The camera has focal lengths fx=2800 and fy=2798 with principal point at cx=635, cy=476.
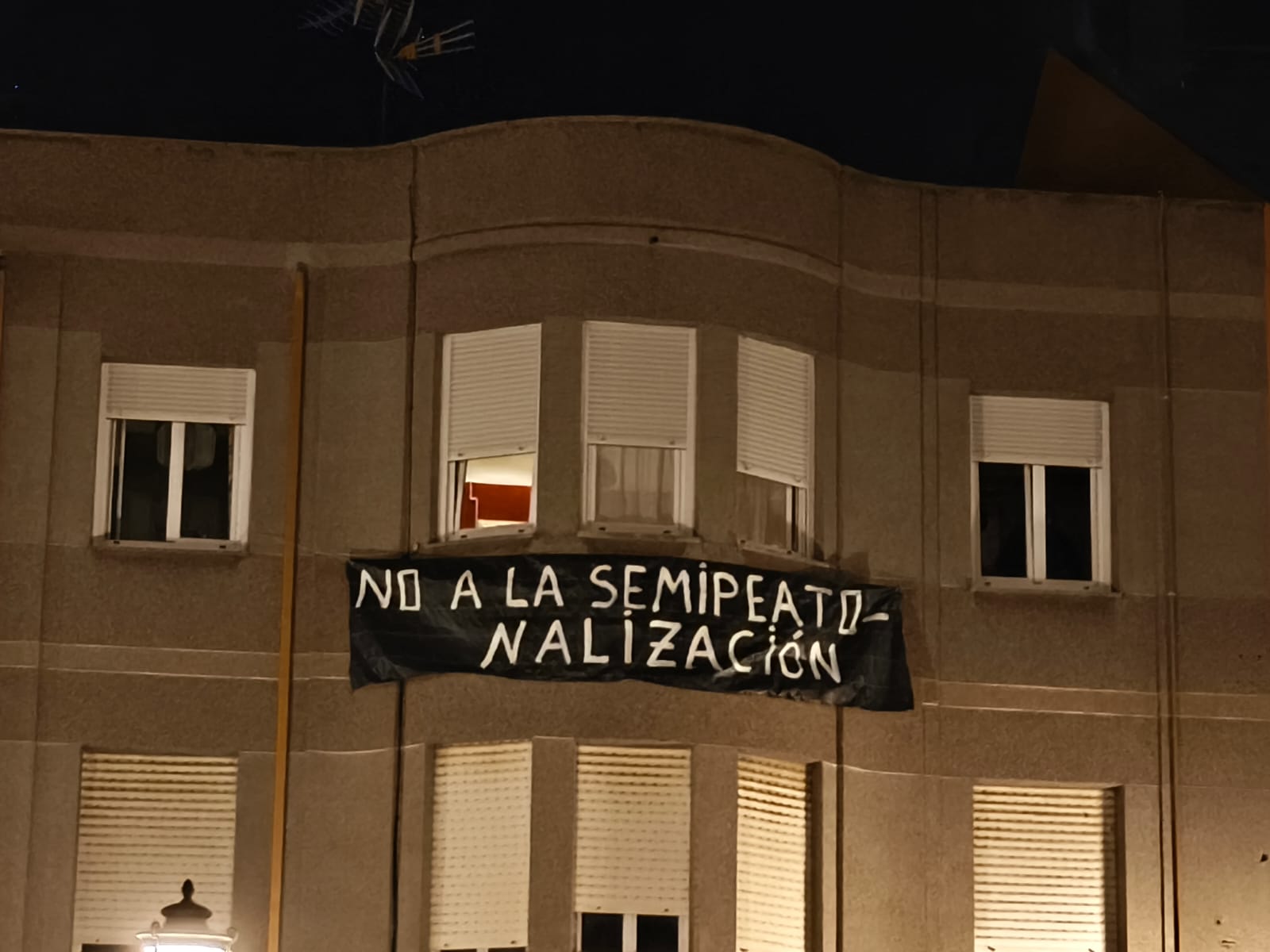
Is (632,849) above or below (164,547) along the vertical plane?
below

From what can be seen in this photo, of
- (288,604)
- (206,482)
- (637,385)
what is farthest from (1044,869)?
(206,482)

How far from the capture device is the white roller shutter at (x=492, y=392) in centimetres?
2439

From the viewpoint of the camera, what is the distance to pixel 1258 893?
24.9m

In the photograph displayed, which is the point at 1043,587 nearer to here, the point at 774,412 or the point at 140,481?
the point at 774,412

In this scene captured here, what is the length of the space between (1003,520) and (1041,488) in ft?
1.57

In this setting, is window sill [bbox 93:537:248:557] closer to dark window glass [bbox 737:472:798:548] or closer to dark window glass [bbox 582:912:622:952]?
dark window glass [bbox 737:472:798:548]

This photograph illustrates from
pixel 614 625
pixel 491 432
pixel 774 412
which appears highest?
pixel 774 412

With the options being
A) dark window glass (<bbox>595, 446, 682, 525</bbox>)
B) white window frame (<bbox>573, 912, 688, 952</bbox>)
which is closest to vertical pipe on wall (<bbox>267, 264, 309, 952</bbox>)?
white window frame (<bbox>573, 912, 688, 952</bbox>)

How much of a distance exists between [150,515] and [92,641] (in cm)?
134

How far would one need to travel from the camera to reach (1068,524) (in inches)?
1023

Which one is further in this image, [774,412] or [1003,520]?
[1003,520]

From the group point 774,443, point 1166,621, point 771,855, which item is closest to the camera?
point 771,855

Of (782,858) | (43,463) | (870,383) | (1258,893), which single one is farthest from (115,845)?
(1258,893)

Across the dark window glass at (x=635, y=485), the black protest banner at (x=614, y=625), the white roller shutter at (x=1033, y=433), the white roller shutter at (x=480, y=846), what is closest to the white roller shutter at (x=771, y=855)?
the black protest banner at (x=614, y=625)
